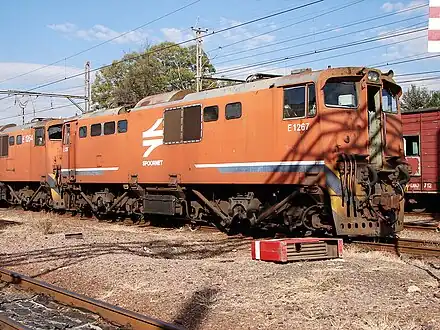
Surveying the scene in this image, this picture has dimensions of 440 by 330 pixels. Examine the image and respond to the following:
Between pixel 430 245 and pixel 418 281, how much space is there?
402 cm

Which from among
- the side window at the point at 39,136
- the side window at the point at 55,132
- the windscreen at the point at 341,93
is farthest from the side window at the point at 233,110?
the side window at the point at 39,136

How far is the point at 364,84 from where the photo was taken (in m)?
11.5

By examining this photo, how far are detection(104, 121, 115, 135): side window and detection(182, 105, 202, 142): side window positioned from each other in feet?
12.8

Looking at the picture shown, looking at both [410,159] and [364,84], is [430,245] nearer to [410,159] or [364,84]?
[364,84]

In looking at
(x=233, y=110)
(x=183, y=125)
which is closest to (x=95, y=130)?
(x=183, y=125)

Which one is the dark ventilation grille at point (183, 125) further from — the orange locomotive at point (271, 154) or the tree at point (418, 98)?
the tree at point (418, 98)

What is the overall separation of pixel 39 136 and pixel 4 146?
4.61 metres

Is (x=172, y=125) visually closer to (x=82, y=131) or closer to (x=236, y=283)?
(x=82, y=131)

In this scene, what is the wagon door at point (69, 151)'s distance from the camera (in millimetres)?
19672

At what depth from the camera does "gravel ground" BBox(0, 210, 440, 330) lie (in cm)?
618

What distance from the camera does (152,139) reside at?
15555mm

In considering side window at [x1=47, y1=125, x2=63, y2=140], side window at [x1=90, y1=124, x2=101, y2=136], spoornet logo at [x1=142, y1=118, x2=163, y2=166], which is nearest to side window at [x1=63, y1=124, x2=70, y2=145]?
side window at [x1=47, y1=125, x2=63, y2=140]

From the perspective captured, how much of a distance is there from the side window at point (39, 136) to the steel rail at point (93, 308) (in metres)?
14.2

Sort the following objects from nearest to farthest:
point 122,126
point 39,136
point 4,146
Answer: point 122,126 → point 39,136 → point 4,146
